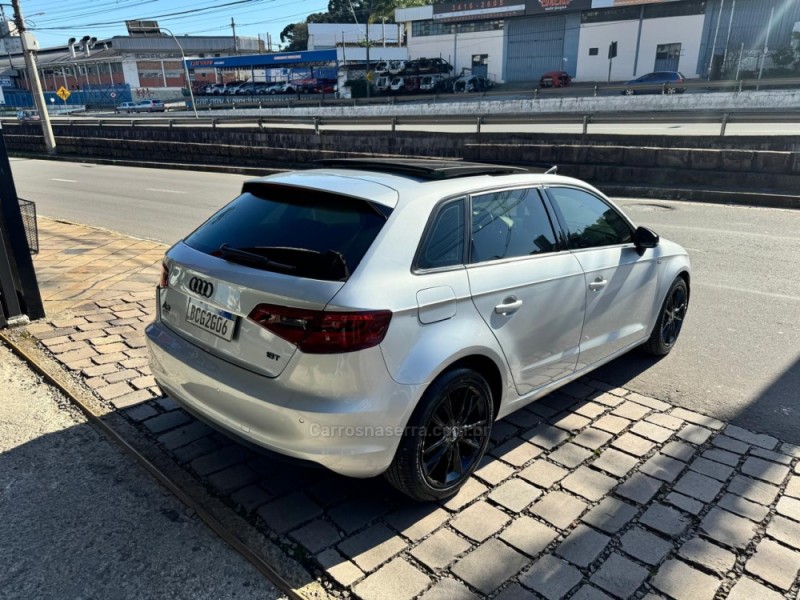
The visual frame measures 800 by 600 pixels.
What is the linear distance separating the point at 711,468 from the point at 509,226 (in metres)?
1.81

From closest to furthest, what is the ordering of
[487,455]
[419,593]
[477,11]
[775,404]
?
1. [419,593]
2. [487,455]
3. [775,404]
4. [477,11]

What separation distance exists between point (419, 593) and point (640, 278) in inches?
112

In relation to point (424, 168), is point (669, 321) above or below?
below

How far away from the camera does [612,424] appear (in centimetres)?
384

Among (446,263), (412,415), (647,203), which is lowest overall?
(647,203)

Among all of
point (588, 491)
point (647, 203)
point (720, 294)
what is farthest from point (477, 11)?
point (588, 491)

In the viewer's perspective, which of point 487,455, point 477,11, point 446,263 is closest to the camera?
point 446,263

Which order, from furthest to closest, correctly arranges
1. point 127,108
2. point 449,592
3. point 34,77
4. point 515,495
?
point 127,108 < point 34,77 < point 515,495 < point 449,592

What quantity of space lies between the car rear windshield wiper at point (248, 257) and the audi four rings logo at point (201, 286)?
164mm

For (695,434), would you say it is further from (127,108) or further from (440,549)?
(127,108)

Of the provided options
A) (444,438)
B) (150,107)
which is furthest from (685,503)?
(150,107)

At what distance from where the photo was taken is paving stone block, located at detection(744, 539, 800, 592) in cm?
254

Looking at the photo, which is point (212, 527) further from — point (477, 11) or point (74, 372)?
point (477, 11)

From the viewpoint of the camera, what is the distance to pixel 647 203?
12.8m
